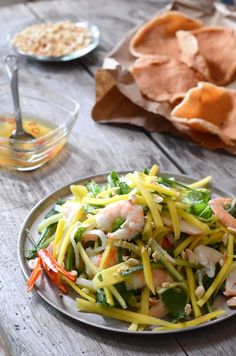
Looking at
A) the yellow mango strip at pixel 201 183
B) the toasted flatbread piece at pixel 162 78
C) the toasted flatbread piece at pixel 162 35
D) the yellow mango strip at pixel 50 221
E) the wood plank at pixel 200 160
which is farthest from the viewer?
the toasted flatbread piece at pixel 162 35

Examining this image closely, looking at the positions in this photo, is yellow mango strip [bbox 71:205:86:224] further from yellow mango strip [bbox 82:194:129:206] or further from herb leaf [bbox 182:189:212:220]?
herb leaf [bbox 182:189:212:220]

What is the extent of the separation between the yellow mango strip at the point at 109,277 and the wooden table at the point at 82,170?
0.09 m

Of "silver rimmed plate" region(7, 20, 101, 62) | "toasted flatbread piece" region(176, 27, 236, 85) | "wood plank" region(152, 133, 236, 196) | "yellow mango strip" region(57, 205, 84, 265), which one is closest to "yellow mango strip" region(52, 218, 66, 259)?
"yellow mango strip" region(57, 205, 84, 265)

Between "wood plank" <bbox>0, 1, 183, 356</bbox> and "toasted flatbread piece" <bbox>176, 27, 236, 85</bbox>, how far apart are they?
0.30 meters

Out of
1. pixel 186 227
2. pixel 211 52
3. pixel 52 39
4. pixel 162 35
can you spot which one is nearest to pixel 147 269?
pixel 186 227

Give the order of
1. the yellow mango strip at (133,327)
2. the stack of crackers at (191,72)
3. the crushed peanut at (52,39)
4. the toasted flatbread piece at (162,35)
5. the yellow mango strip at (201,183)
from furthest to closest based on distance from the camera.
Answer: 1. the crushed peanut at (52,39)
2. the toasted flatbread piece at (162,35)
3. the stack of crackers at (191,72)
4. the yellow mango strip at (201,183)
5. the yellow mango strip at (133,327)

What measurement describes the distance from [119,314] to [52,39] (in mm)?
1336

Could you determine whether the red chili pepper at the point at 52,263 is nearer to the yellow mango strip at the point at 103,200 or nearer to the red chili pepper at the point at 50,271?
the red chili pepper at the point at 50,271

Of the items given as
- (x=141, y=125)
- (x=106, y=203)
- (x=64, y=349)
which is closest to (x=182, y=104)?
(x=141, y=125)

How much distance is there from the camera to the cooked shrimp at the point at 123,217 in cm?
131

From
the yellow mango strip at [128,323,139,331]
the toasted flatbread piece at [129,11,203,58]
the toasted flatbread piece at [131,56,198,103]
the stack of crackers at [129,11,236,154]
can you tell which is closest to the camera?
the yellow mango strip at [128,323,139,331]

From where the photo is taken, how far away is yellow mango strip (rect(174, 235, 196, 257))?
1.36 metres

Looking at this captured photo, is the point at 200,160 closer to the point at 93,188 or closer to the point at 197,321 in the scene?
the point at 93,188

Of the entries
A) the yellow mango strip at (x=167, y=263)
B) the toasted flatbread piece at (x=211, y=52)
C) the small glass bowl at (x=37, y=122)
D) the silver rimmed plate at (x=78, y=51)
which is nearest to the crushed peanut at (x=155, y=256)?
the yellow mango strip at (x=167, y=263)
